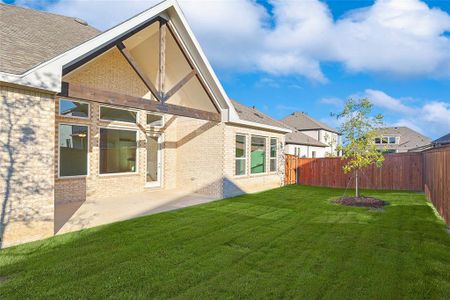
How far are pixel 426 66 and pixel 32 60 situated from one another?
41906 mm

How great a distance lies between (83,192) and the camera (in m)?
9.98

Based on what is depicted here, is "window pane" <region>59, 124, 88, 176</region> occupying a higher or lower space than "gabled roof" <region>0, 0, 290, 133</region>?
lower

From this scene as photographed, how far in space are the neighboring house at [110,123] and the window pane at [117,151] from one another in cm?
4

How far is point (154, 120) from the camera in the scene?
12570 millimetres

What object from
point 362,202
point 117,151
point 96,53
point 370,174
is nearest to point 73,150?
point 117,151

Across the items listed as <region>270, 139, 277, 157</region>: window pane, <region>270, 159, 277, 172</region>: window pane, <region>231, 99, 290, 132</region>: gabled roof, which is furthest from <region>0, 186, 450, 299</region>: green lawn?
<region>270, 139, 277, 157</region>: window pane

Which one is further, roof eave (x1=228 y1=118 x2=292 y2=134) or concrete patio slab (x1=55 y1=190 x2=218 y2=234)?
roof eave (x1=228 y1=118 x2=292 y2=134)

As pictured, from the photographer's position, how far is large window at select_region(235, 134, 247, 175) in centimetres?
1248

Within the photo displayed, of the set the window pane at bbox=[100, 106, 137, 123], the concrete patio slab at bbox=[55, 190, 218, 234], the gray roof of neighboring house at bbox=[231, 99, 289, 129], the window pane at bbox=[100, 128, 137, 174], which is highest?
the gray roof of neighboring house at bbox=[231, 99, 289, 129]

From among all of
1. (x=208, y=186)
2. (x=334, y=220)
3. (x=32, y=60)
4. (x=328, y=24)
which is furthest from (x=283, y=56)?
(x=32, y=60)

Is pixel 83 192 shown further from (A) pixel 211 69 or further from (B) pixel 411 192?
(B) pixel 411 192

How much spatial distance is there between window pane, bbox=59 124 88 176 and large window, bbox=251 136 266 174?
24.0 feet

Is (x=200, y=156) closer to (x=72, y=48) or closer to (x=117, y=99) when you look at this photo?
(x=117, y=99)

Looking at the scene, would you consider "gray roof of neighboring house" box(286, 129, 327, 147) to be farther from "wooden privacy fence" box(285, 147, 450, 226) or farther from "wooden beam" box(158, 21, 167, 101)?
"wooden beam" box(158, 21, 167, 101)
